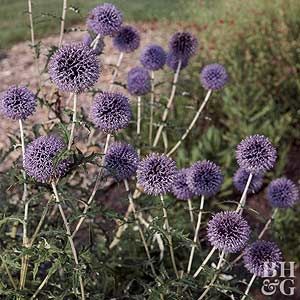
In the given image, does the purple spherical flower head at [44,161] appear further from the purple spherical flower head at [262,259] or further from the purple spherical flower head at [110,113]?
the purple spherical flower head at [262,259]

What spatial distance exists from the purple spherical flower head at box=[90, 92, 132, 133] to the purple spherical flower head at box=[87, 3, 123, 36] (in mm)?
638

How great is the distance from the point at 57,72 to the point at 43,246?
566mm

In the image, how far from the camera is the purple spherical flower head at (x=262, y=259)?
2189 millimetres

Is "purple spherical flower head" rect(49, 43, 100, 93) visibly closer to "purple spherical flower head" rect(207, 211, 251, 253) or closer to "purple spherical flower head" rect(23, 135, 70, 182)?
"purple spherical flower head" rect(23, 135, 70, 182)

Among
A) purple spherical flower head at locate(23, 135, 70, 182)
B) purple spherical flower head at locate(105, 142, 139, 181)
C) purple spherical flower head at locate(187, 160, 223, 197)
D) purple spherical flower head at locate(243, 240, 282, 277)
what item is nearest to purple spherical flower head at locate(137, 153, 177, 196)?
purple spherical flower head at locate(105, 142, 139, 181)

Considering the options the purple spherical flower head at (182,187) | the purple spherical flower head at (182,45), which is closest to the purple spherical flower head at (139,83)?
the purple spherical flower head at (182,45)

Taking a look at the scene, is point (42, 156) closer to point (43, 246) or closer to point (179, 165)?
point (43, 246)

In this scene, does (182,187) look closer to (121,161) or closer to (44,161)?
(121,161)

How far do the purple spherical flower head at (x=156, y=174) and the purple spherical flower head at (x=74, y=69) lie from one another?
0.38 m

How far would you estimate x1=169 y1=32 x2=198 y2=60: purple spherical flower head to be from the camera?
121 inches

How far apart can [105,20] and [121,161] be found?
76cm

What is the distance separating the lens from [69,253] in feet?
6.71

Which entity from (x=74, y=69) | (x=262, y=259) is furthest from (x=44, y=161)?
(x=262, y=259)

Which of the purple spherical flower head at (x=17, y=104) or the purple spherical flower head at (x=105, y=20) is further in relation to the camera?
the purple spherical flower head at (x=105, y=20)
